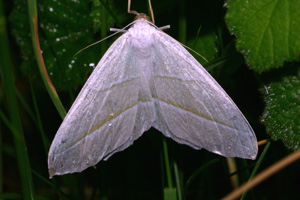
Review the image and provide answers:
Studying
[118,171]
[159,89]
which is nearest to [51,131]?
[118,171]

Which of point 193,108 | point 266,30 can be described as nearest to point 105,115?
point 193,108

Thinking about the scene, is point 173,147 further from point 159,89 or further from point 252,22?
point 252,22

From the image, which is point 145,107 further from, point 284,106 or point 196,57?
point 284,106

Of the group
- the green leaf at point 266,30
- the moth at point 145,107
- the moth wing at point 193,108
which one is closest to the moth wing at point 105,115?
the moth at point 145,107

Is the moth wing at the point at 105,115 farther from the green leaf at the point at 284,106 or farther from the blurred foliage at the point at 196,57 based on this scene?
the green leaf at the point at 284,106

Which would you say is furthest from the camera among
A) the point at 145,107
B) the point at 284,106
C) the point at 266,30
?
the point at 145,107

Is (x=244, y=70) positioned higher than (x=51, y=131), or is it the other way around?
(x=244, y=70)

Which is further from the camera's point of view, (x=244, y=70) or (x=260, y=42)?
(x=244, y=70)
